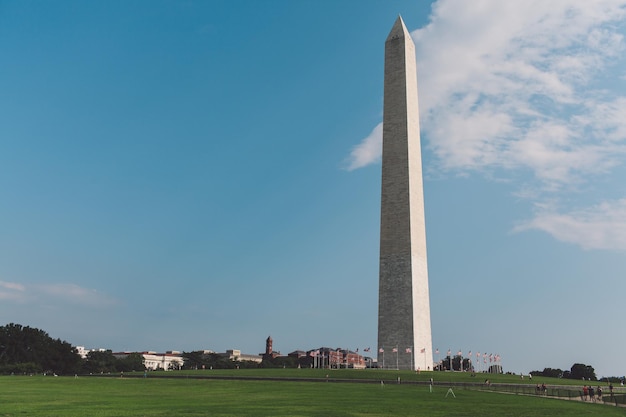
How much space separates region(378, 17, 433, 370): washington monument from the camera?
6156cm

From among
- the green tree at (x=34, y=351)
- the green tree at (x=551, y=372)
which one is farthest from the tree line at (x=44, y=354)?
the green tree at (x=551, y=372)

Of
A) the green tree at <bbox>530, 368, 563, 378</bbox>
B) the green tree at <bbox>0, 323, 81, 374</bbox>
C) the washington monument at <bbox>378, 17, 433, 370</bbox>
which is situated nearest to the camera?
the washington monument at <bbox>378, 17, 433, 370</bbox>

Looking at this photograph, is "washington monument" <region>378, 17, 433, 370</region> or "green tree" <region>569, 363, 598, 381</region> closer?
"washington monument" <region>378, 17, 433, 370</region>

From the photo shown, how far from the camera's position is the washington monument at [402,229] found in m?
61.6

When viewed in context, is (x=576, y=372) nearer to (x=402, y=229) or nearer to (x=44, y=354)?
(x=402, y=229)

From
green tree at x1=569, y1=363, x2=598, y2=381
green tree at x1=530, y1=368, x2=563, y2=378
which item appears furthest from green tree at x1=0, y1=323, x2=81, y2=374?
green tree at x1=569, y1=363, x2=598, y2=381

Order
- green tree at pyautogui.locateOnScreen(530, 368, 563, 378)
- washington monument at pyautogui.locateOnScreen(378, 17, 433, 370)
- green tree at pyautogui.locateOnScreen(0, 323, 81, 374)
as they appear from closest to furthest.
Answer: washington monument at pyautogui.locateOnScreen(378, 17, 433, 370) < green tree at pyautogui.locateOnScreen(0, 323, 81, 374) < green tree at pyautogui.locateOnScreen(530, 368, 563, 378)

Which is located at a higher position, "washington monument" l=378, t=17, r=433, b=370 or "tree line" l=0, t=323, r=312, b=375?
"washington monument" l=378, t=17, r=433, b=370

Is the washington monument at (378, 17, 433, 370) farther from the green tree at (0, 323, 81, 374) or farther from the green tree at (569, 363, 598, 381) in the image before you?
the green tree at (0, 323, 81, 374)

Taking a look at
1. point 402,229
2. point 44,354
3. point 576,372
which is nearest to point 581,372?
point 576,372

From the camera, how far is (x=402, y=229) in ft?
208

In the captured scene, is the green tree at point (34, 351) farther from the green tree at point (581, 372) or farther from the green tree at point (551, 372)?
the green tree at point (581, 372)

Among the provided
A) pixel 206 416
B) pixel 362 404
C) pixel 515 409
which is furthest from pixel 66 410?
pixel 515 409

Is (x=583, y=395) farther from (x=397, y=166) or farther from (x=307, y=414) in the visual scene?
(x=397, y=166)
